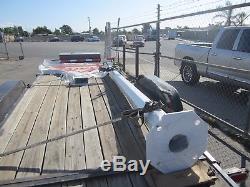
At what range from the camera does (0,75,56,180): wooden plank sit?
2.31m

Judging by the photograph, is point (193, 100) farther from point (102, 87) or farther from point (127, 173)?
point (127, 173)

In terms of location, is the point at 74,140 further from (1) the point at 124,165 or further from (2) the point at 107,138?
(1) the point at 124,165

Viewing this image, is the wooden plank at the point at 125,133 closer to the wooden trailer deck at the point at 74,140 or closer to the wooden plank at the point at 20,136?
the wooden trailer deck at the point at 74,140

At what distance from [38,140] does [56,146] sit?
25cm

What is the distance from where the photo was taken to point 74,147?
270cm

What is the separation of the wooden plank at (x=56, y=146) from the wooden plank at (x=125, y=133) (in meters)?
0.60

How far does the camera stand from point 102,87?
503 centimetres

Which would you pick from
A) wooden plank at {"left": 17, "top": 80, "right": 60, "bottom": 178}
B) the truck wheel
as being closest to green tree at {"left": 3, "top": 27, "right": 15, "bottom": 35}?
the truck wheel

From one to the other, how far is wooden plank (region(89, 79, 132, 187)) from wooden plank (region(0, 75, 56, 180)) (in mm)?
798

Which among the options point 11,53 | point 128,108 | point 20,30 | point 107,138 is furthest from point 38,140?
point 20,30

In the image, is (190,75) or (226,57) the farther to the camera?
(190,75)

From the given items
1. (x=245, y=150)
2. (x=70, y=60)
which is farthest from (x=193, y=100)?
(x=70, y=60)

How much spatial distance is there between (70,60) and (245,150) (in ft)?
18.4

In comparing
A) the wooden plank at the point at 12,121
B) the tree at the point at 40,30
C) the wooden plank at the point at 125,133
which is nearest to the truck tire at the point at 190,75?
the wooden plank at the point at 125,133
